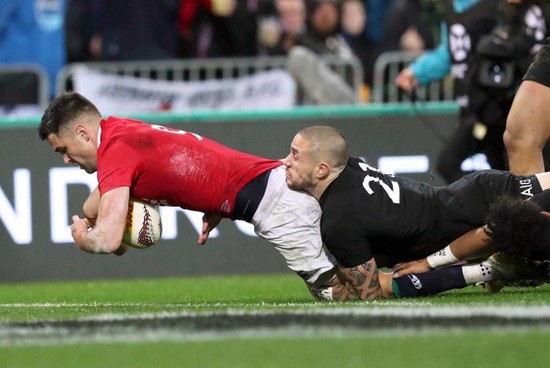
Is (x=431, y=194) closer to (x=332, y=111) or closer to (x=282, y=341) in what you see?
(x=282, y=341)

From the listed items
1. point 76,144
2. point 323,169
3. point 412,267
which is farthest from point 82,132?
point 412,267

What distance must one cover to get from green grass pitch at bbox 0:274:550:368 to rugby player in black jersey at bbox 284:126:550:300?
0.24 m

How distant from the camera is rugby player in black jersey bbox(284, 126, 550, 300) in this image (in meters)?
7.90

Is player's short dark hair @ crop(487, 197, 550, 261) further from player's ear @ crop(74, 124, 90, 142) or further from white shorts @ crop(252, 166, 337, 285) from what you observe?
player's ear @ crop(74, 124, 90, 142)

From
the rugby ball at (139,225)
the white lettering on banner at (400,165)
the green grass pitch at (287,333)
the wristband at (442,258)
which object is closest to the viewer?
the green grass pitch at (287,333)

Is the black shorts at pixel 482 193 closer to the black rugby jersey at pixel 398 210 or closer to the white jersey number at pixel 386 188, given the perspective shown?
the black rugby jersey at pixel 398 210

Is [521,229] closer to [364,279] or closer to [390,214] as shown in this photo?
[390,214]

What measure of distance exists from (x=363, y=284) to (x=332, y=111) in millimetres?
4287

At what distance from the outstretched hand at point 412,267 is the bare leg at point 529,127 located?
1.21 m

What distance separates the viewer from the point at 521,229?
759cm

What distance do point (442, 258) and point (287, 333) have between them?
2.46 m

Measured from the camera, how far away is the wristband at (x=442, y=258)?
8.22 metres

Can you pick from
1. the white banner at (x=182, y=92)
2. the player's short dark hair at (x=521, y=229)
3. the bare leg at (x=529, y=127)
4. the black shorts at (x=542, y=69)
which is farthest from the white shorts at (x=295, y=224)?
the white banner at (x=182, y=92)

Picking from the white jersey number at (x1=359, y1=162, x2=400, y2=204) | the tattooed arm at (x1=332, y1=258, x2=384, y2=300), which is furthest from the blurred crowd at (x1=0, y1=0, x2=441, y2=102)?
the tattooed arm at (x1=332, y1=258, x2=384, y2=300)
